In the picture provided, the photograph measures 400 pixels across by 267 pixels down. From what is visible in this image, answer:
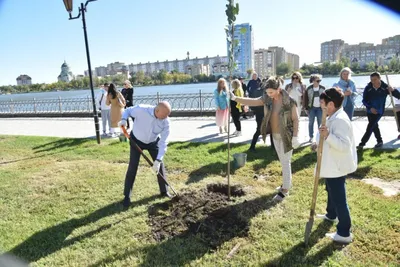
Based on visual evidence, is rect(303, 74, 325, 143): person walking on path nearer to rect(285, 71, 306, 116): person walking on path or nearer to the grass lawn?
rect(285, 71, 306, 116): person walking on path

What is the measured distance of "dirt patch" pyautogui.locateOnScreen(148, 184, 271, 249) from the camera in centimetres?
364

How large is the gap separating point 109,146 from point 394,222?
688 cm

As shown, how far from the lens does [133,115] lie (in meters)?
4.38

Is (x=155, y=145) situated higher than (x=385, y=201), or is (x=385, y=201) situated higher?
(x=155, y=145)

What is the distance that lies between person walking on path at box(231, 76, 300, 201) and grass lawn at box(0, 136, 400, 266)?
60 cm

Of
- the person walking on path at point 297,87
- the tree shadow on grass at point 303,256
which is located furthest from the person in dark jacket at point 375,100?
the tree shadow on grass at point 303,256

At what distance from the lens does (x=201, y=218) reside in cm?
397

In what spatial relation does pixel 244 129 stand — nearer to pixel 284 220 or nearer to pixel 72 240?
pixel 284 220

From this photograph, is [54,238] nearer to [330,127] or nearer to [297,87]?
[330,127]

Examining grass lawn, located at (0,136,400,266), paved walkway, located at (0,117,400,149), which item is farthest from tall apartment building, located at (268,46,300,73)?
grass lawn, located at (0,136,400,266)

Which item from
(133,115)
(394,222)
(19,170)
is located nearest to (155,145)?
(133,115)

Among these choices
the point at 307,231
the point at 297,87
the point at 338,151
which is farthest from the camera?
the point at 297,87

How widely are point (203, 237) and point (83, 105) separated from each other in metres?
16.4

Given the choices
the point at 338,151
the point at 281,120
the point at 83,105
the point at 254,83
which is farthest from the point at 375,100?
the point at 83,105
